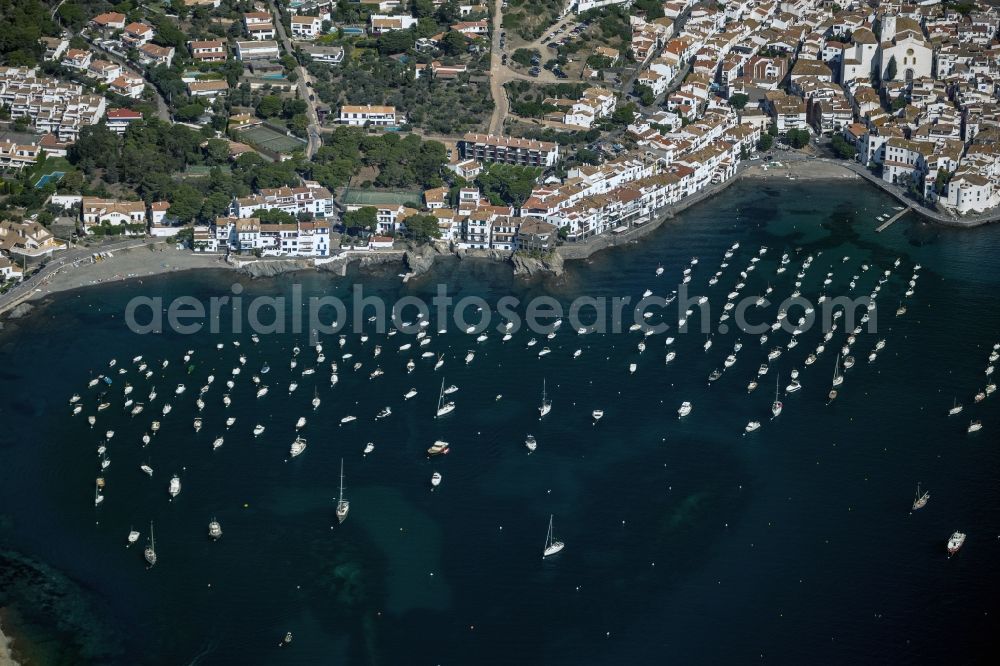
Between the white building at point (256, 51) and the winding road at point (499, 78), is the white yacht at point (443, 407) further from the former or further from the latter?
the white building at point (256, 51)

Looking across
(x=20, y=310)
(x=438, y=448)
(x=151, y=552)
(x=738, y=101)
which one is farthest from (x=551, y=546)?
(x=738, y=101)

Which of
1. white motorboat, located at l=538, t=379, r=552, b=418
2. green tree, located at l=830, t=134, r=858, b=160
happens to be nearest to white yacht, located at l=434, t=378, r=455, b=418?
white motorboat, located at l=538, t=379, r=552, b=418

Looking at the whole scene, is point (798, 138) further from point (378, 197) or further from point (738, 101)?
point (378, 197)

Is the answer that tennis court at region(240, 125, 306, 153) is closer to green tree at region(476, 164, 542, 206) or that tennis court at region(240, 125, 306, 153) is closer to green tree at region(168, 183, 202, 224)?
green tree at region(168, 183, 202, 224)

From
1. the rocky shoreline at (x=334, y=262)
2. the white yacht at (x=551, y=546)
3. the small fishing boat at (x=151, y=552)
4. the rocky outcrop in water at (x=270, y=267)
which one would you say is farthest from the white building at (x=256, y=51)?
the white yacht at (x=551, y=546)

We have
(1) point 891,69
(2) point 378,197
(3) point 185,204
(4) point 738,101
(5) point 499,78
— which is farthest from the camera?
(1) point 891,69
